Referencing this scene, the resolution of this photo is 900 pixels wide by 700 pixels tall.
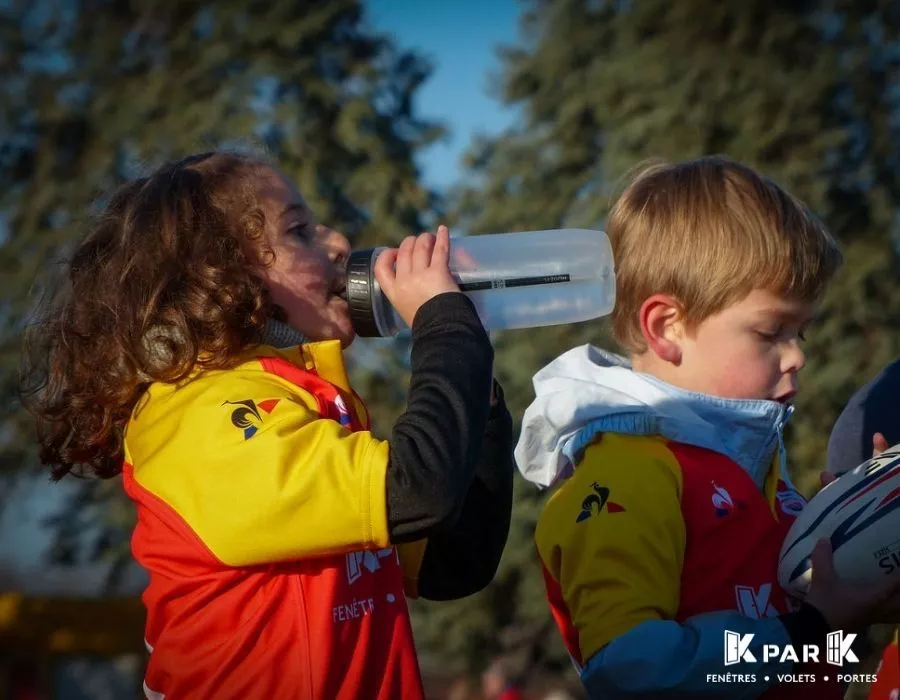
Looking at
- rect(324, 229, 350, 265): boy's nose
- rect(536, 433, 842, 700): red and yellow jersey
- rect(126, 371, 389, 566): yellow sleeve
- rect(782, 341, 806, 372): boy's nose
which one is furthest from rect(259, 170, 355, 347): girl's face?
rect(782, 341, 806, 372): boy's nose

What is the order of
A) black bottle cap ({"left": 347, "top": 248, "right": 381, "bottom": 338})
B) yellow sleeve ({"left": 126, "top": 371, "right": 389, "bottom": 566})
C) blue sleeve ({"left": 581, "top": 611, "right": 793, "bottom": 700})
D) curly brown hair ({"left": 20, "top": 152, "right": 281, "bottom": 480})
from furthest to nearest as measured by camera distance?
black bottle cap ({"left": 347, "top": 248, "right": 381, "bottom": 338})
curly brown hair ({"left": 20, "top": 152, "right": 281, "bottom": 480})
blue sleeve ({"left": 581, "top": 611, "right": 793, "bottom": 700})
yellow sleeve ({"left": 126, "top": 371, "right": 389, "bottom": 566})

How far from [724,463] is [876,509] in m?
0.34

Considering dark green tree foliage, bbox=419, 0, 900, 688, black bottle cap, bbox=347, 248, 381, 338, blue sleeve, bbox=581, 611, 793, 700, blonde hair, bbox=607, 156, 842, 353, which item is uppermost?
dark green tree foliage, bbox=419, 0, 900, 688

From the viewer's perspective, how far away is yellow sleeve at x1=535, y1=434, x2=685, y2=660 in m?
2.15

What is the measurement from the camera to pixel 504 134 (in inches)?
265

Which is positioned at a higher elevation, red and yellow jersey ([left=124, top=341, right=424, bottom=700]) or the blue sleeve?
red and yellow jersey ([left=124, top=341, right=424, bottom=700])

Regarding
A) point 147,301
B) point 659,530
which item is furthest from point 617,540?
point 147,301

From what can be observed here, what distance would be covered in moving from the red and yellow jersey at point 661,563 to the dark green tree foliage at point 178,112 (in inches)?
166

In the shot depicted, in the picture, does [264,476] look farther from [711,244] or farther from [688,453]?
[711,244]

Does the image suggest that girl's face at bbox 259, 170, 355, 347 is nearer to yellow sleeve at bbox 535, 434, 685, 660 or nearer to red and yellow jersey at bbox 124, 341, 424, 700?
red and yellow jersey at bbox 124, 341, 424, 700

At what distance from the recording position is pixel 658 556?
2.19 metres

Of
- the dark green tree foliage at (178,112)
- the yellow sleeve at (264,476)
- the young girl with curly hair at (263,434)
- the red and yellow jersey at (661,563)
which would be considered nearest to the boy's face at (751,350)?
the red and yellow jersey at (661,563)

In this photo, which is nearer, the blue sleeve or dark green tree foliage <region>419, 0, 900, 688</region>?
the blue sleeve

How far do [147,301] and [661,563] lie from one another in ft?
3.98
